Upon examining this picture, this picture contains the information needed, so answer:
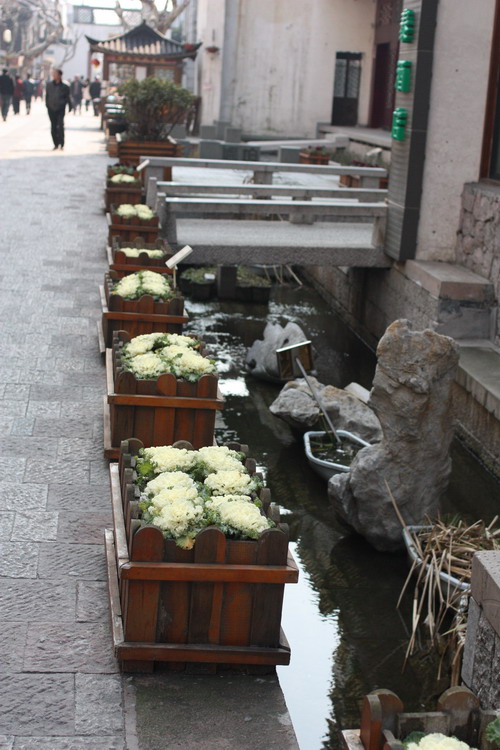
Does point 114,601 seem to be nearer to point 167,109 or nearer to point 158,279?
point 158,279

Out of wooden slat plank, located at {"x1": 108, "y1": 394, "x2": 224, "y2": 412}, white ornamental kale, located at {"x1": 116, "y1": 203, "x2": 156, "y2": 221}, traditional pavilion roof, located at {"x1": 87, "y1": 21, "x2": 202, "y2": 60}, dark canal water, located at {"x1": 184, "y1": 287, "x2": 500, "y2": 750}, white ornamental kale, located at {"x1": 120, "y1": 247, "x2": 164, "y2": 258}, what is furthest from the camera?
traditional pavilion roof, located at {"x1": 87, "y1": 21, "x2": 202, "y2": 60}

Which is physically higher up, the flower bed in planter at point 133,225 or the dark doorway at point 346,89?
the dark doorway at point 346,89

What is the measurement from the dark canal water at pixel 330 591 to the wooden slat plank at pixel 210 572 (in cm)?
202

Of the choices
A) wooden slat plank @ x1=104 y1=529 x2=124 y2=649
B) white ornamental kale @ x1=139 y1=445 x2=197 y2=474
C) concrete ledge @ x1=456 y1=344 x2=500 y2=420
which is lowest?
concrete ledge @ x1=456 y1=344 x2=500 y2=420

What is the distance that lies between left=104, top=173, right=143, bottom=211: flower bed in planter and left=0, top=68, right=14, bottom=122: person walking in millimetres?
25653

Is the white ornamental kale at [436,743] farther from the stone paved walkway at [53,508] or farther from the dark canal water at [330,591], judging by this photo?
the dark canal water at [330,591]

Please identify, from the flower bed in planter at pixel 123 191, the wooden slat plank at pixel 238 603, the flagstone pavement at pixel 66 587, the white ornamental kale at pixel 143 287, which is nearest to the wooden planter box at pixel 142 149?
the flower bed in planter at pixel 123 191

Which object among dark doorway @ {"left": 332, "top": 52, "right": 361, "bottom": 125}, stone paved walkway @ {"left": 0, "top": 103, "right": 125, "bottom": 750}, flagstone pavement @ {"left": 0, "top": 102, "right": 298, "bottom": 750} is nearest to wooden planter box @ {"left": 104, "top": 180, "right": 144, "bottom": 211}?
stone paved walkway @ {"left": 0, "top": 103, "right": 125, "bottom": 750}

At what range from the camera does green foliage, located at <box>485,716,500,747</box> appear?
333 centimetres

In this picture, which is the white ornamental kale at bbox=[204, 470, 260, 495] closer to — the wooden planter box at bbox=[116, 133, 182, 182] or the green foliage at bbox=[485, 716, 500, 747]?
the green foliage at bbox=[485, 716, 500, 747]

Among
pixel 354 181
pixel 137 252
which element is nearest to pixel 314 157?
pixel 354 181

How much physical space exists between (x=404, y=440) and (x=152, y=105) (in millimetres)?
17267

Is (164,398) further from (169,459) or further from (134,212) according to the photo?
(134,212)

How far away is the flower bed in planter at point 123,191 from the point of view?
16.1 meters
